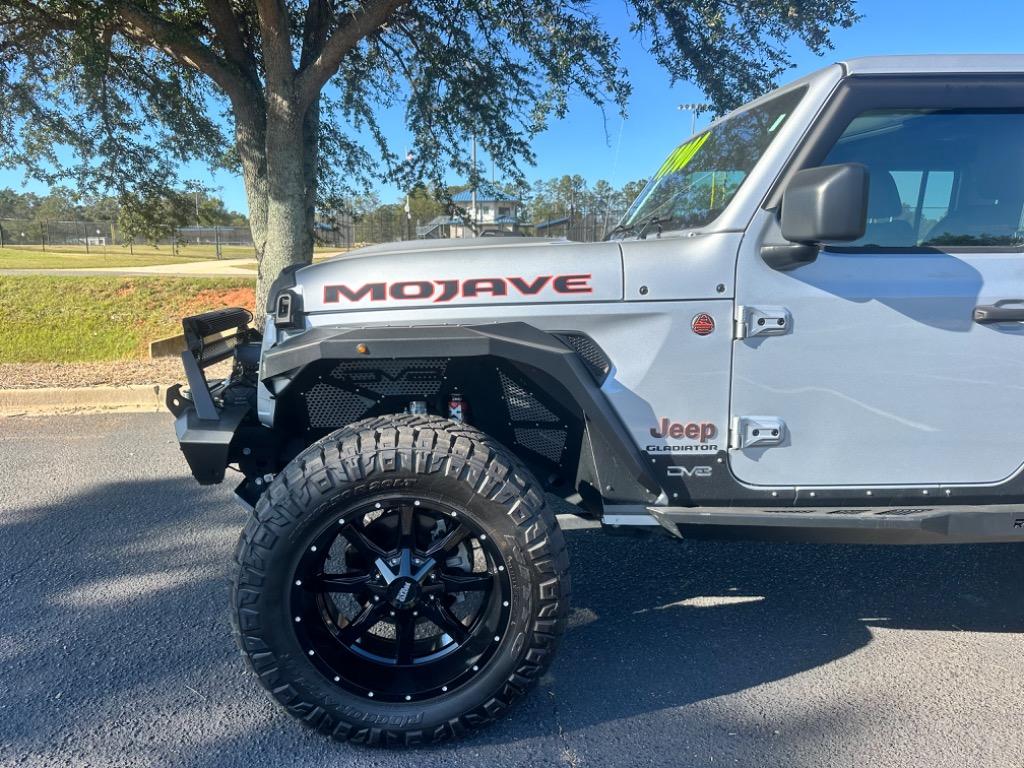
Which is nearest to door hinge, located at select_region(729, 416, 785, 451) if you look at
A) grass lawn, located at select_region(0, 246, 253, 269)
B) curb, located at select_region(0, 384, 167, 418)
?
curb, located at select_region(0, 384, 167, 418)

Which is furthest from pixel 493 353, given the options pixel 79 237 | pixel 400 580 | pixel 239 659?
pixel 79 237

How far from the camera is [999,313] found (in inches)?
82.3

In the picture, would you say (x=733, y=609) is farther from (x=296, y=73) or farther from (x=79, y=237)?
(x=79, y=237)

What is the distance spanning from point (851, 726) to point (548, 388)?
4.91 feet

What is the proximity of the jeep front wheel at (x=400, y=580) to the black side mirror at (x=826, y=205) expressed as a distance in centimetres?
111

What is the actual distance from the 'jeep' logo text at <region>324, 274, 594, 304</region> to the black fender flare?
0.12 meters

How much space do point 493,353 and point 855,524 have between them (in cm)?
126

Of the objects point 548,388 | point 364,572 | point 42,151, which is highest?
point 42,151

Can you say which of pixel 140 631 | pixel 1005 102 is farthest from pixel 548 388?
pixel 140 631

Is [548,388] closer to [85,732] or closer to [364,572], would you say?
[364,572]

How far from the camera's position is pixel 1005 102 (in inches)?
84.4

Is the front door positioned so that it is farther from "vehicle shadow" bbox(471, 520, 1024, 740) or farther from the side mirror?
"vehicle shadow" bbox(471, 520, 1024, 740)

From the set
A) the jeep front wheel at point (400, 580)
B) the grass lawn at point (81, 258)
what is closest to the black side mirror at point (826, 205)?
the jeep front wheel at point (400, 580)

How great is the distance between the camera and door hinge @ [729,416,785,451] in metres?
2.16
